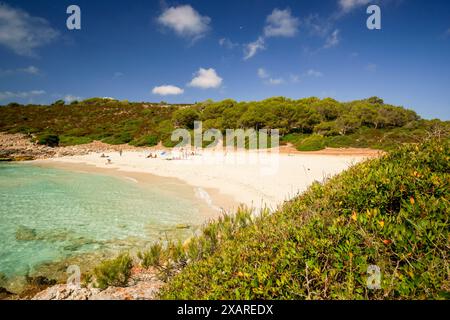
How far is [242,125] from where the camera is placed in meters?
40.2

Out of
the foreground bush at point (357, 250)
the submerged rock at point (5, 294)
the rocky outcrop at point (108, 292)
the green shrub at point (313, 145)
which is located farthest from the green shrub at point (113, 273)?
the green shrub at point (313, 145)

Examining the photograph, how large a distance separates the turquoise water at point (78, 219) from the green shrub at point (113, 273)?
240 centimetres

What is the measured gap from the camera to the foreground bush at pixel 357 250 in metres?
2.02

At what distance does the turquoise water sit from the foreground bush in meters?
5.61

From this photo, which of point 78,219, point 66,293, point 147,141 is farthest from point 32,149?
point 66,293

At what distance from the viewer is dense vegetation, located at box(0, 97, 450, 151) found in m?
34.0

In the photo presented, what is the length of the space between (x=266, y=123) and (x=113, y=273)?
36.1m

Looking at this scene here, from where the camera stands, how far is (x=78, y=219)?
9.78 metres

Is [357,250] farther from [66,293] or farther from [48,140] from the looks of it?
[48,140]

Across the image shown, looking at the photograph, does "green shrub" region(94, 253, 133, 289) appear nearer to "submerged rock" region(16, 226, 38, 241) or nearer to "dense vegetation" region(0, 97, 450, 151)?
"submerged rock" region(16, 226, 38, 241)

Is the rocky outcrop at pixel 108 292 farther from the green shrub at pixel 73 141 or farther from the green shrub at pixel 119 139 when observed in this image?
the green shrub at pixel 73 141
